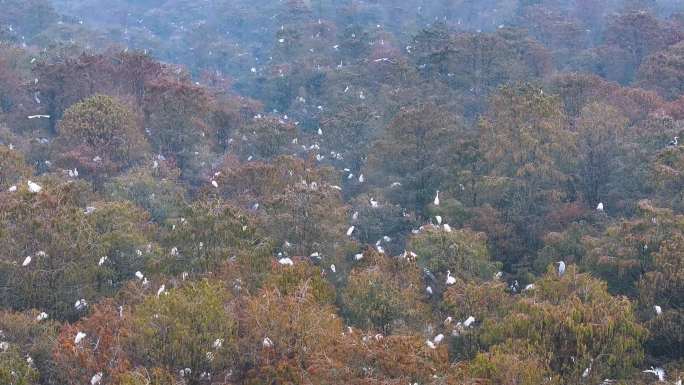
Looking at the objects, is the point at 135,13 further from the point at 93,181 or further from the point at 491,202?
the point at 491,202

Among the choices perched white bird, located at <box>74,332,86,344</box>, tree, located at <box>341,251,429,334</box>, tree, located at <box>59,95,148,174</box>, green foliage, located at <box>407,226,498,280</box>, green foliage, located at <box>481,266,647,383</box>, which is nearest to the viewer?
perched white bird, located at <box>74,332,86,344</box>

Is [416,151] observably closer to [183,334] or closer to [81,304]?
[81,304]

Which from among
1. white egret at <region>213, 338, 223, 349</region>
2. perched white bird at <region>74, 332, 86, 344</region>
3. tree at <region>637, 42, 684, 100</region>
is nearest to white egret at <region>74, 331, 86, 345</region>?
perched white bird at <region>74, 332, 86, 344</region>

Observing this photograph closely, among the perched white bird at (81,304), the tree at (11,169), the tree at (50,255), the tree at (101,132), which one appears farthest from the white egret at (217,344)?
the tree at (101,132)

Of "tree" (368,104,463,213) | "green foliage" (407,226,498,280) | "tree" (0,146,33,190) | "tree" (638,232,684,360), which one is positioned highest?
"tree" (638,232,684,360)

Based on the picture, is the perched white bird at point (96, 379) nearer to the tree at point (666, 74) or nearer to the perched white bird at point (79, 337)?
the perched white bird at point (79, 337)

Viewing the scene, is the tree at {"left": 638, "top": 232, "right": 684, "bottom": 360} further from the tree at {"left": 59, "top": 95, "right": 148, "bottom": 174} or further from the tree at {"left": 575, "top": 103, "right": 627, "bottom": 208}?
the tree at {"left": 59, "top": 95, "right": 148, "bottom": 174}

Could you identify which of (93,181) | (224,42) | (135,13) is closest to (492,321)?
(93,181)

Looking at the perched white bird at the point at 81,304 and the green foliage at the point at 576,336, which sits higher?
the green foliage at the point at 576,336
